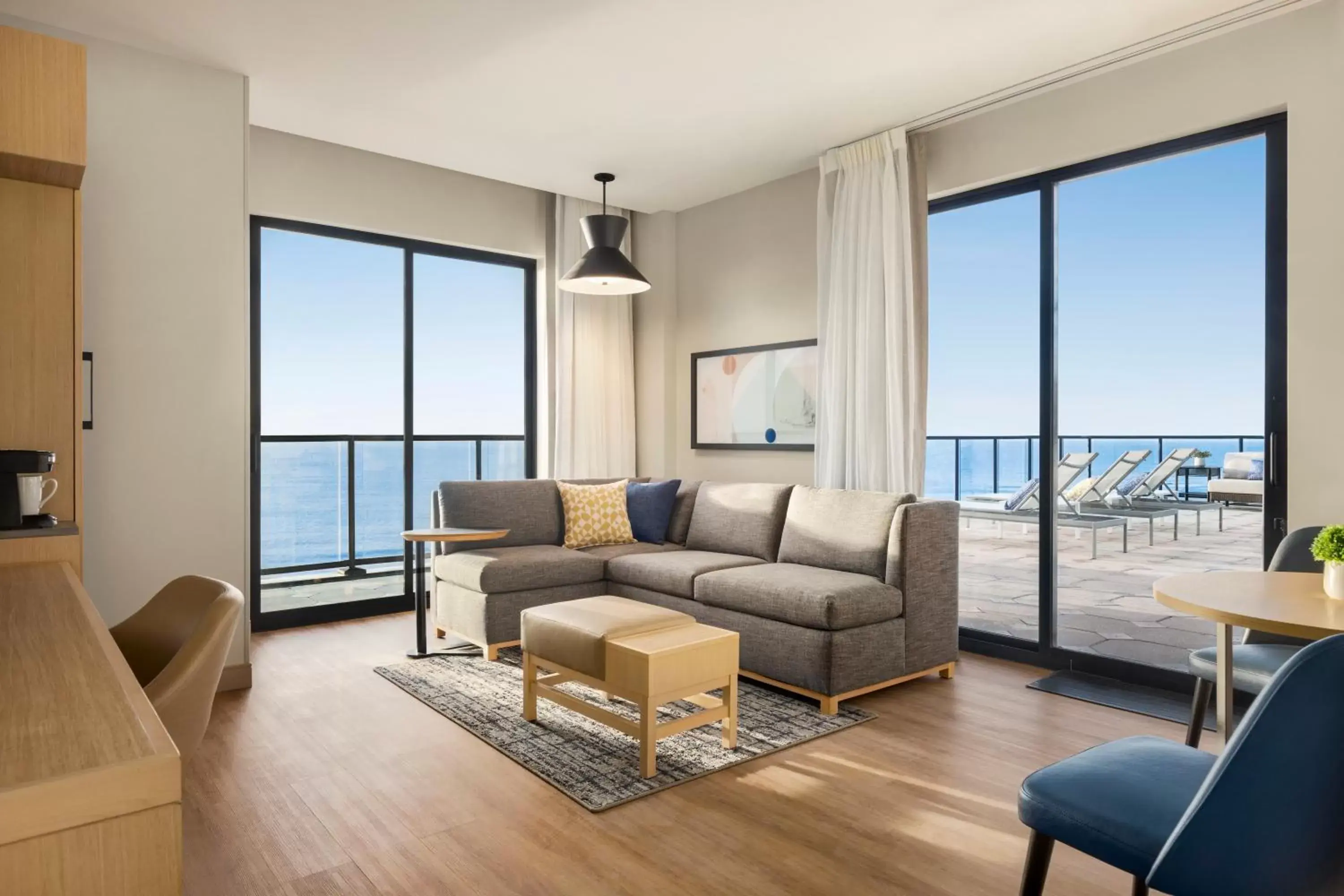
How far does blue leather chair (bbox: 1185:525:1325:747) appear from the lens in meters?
2.31

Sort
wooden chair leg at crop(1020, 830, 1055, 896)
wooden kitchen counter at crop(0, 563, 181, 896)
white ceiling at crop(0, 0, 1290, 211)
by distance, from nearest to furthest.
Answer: wooden kitchen counter at crop(0, 563, 181, 896), wooden chair leg at crop(1020, 830, 1055, 896), white ceiling at crop(0, 0, 1290, 211)

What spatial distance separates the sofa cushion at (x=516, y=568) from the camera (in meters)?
4.24

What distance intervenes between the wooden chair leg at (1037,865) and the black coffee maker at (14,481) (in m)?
2.78

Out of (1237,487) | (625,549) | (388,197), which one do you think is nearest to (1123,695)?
(1237,487)

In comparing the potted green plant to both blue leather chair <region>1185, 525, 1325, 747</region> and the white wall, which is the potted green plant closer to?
blue leather chair <region>1185, 525, 1325, 747</region>

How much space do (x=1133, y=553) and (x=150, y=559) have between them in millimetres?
4619

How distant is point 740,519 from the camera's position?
4.64 metres

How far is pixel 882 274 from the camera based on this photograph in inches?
178

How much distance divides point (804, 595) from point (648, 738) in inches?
41.4

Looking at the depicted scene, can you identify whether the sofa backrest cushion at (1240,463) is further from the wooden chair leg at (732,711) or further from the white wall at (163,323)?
the white wall at (163,323)

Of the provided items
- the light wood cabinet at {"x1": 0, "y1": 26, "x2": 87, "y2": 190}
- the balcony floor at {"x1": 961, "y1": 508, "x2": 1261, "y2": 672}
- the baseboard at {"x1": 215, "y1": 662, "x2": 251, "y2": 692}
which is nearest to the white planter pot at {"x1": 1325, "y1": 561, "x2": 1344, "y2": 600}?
the balcony floor at {"x1": 961, "y1": 508, "x2": 1261, "y2": 672}

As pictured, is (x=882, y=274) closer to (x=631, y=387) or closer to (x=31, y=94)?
(x=631, y=387)

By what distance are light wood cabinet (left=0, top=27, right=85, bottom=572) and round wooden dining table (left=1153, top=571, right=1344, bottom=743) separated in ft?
9.99

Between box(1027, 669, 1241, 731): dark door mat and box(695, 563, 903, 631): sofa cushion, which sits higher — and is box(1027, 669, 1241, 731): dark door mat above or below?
below
